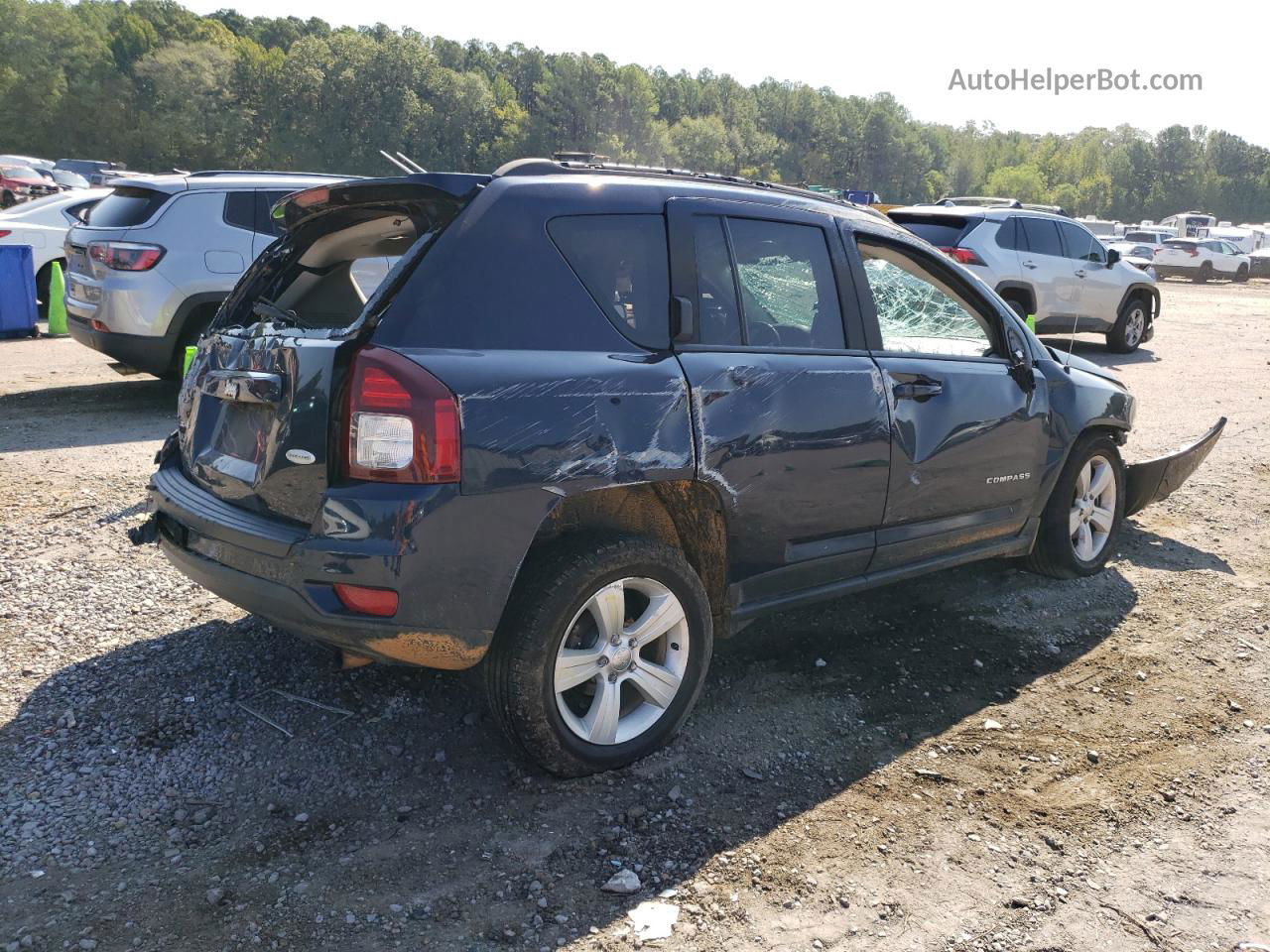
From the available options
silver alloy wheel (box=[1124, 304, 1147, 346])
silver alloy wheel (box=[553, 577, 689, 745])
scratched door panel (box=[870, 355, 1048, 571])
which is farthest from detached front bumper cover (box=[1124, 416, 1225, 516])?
silver alloy wheel (box=[1124, 304, 1147, 346])

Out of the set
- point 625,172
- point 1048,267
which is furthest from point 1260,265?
point 625,172

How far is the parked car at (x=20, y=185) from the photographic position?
33.1 m

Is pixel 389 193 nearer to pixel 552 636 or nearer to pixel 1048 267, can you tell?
pixel 552 636

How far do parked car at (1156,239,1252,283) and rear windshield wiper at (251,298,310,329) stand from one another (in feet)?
128

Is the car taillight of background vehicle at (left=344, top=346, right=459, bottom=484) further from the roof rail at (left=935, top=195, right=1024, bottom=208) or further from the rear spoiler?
the roof rail at (left=935, top=195, right=1024, bottom=208)

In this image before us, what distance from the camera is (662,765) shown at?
3.44m

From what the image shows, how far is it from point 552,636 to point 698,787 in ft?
2.36

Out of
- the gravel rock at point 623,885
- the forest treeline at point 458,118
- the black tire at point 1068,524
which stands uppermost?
the forest treeline at point 458,118

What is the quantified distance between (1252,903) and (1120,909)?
1.22 feet

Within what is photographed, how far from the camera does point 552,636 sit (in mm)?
3082

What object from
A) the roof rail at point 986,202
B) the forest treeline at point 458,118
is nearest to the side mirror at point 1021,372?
the roof rail at point 986,202

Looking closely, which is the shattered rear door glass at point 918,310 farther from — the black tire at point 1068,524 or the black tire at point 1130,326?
the black tire at point 1130,326

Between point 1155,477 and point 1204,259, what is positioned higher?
point 1204,259

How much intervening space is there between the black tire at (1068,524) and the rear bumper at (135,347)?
21.0 feet
